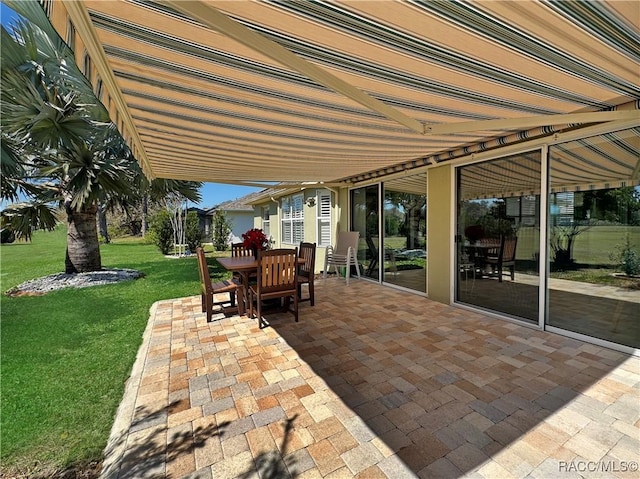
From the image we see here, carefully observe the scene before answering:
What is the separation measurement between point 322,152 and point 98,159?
8265 mm

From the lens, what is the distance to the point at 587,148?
480 cm

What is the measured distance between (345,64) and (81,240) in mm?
12667

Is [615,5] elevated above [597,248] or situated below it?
above

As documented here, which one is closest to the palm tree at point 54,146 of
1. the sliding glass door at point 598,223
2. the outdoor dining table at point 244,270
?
the outdoor dining table at point 244,270

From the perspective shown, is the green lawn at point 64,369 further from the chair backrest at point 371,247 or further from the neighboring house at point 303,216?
the chair backrest at point 371,247

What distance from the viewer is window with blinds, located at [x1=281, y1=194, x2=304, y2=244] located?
13828 mm

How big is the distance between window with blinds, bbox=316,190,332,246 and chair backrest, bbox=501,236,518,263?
6722 millimetres

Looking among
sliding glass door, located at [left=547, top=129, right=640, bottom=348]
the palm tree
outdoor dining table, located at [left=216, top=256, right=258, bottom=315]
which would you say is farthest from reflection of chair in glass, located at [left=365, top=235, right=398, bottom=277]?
the palm tree

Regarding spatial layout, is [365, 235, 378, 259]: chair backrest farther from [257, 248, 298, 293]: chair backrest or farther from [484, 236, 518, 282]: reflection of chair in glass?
[257, 248, 298, 293]: chair backrest

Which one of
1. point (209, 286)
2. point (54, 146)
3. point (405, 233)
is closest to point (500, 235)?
point (405, 233)

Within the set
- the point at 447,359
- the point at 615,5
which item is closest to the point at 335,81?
the point at 615,5

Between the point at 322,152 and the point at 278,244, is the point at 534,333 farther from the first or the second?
the point at 278,244

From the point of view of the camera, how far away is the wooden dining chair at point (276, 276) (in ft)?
17.6

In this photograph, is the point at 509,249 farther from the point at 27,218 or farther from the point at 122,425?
the point at 27,218
